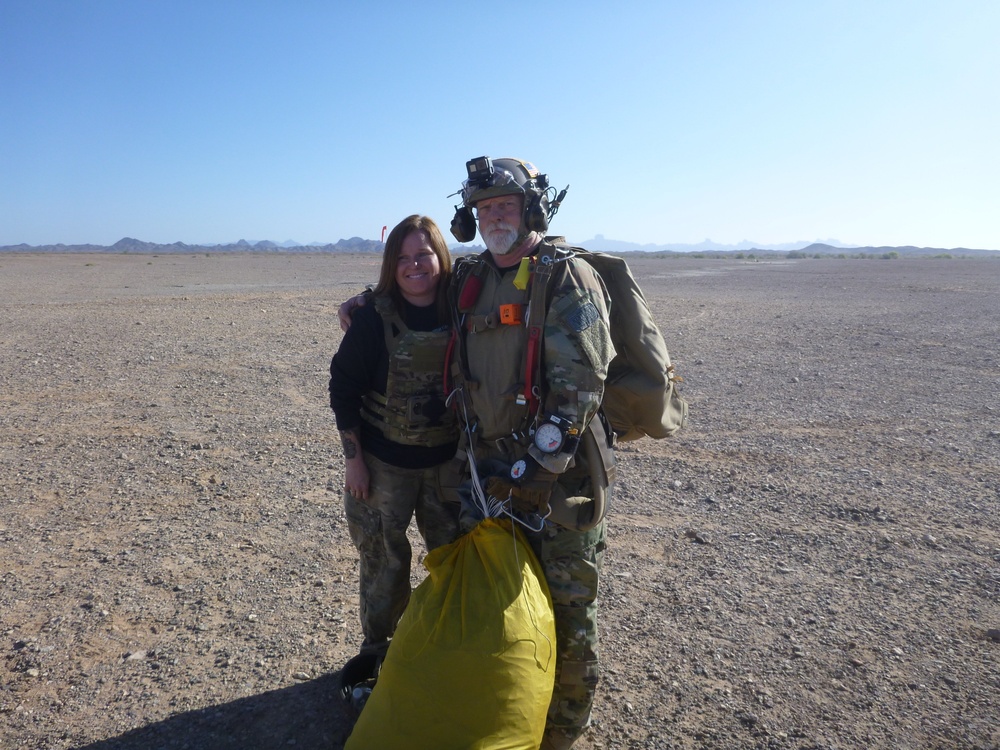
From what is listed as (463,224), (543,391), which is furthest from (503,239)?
(543,391)

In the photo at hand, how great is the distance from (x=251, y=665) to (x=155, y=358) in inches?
326

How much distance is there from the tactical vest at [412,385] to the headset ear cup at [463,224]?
44 centimetres

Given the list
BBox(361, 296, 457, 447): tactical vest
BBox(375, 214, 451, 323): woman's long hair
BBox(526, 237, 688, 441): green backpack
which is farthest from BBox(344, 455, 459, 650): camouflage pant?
BBox(526, 237, 688, 441): green backpack

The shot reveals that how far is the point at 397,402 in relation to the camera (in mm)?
3301

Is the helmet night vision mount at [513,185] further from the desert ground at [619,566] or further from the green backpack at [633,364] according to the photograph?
the desert ground at [619,566]

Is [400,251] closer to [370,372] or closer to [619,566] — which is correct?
[370,372]

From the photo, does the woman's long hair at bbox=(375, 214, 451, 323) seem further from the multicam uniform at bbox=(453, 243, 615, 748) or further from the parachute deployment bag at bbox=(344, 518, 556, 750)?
the parachute deployment bag at bbox=(344, 518, 556, 750)

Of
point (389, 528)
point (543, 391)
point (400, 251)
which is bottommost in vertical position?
point (389, 528)

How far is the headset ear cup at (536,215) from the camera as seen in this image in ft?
9.85

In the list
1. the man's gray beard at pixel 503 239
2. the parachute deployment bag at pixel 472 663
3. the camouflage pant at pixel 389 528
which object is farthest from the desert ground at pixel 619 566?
the man's gray beard at pixel 503 239

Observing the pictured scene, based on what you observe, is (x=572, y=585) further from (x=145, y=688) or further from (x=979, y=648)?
(x=979, y=648)

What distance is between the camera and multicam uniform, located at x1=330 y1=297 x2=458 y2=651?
3.28 metres

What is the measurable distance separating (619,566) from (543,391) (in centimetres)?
243

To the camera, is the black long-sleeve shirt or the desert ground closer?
the black long-sleeve shirt
